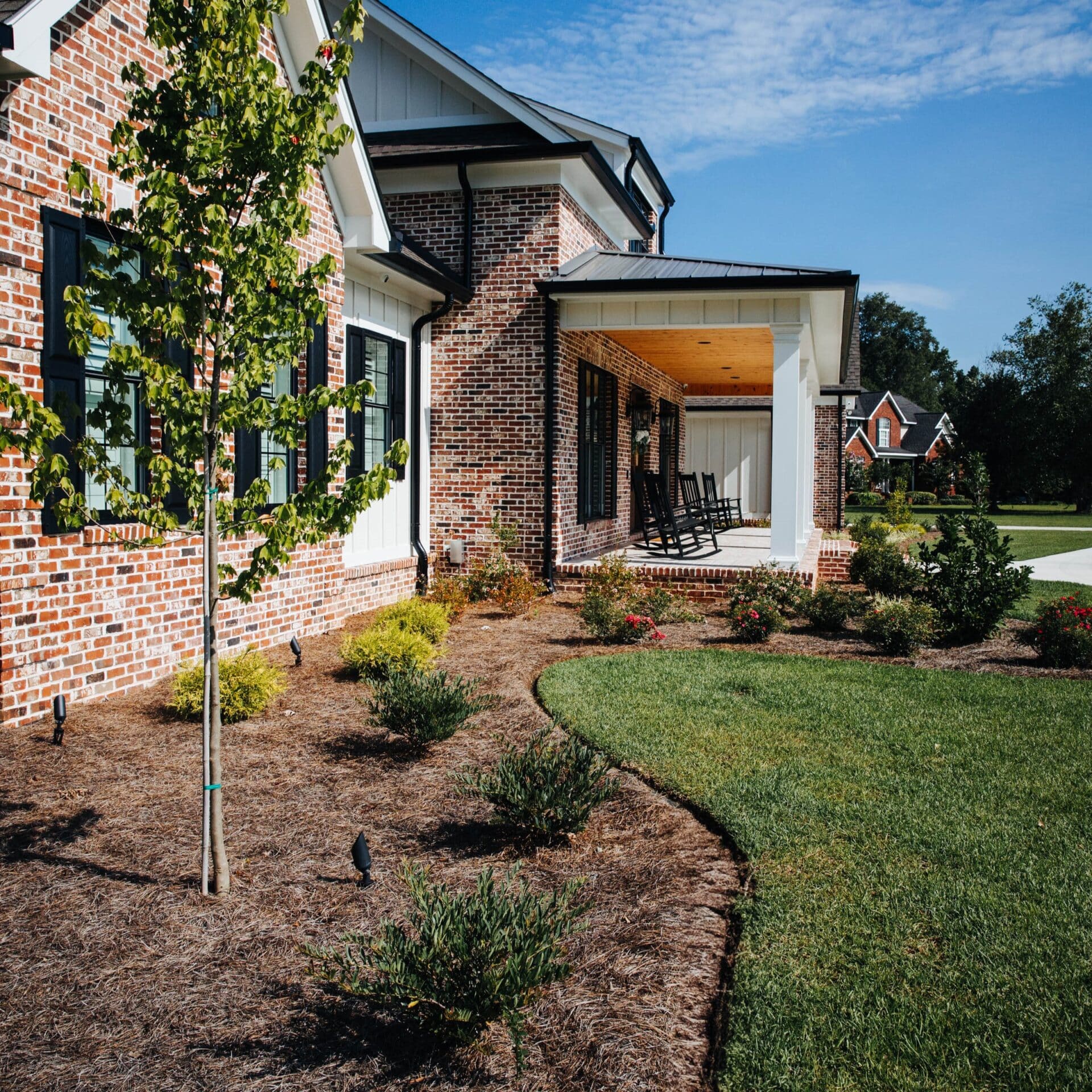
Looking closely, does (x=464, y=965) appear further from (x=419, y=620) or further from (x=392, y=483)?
(x=392, y=483)

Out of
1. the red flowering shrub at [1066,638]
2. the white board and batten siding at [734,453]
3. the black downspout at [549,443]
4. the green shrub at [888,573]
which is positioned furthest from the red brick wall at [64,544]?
the white board and batten siding at [734,453]

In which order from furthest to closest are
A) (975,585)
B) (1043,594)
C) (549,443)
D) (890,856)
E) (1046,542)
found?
(1046,542), (1043,594), (549,443), (975,585), (890,856)

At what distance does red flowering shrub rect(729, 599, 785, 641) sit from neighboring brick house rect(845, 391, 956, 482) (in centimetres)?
5039

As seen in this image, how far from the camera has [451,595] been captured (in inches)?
396

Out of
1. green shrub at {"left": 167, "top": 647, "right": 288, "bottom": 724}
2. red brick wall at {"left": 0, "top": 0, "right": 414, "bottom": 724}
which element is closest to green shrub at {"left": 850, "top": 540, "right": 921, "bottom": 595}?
green shrub at {"left": 167, "top": 647, "right": 288, "bottom": 724}

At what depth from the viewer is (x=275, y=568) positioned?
373 cm

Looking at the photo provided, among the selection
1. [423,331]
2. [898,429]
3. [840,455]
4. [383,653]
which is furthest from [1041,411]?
[383,653]

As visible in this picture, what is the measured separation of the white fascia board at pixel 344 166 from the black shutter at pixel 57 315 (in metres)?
2.55

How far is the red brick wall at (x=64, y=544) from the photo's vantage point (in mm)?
5238

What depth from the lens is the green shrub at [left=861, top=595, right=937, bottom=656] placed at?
830 cm

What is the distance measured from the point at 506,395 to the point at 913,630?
5492 millimetres

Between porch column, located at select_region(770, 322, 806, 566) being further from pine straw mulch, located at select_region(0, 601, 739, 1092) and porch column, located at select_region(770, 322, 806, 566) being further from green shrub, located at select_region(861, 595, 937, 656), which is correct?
pine straw mulch, located at select_region(0, 601, 739, 1092)

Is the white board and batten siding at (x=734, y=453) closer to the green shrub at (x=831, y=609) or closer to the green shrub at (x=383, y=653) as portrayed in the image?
the green shrub at (x=831, y=609)

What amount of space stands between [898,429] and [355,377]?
5902 cm
